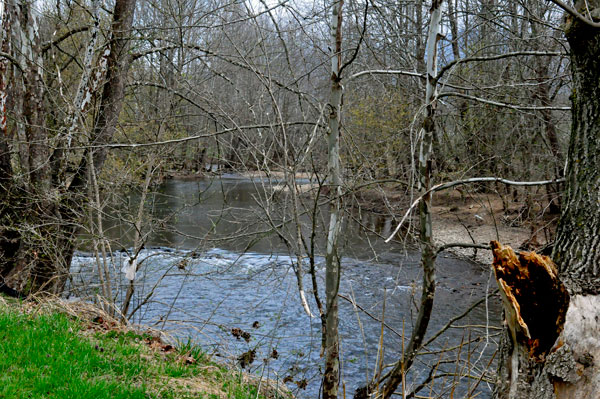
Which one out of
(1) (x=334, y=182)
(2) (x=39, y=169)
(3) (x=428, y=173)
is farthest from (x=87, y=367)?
(2) (x=39, y=169)

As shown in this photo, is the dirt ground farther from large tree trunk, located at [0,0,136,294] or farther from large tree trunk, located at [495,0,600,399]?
large tree trunk, located at [495,0,600,399]

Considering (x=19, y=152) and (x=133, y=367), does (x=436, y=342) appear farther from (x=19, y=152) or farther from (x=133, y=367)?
(x=19, y=152)

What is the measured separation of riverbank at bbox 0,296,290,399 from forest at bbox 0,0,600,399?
0.59 m

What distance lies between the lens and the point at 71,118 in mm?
7445

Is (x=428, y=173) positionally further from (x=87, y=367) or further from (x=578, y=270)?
(x=87, y=367)

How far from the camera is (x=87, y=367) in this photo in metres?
3.89

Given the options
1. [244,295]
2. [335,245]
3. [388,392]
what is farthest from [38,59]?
[388,392]

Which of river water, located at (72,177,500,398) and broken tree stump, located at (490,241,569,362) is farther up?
broken tree stump, located at (490,241,569,362)

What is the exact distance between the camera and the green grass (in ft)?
11.4

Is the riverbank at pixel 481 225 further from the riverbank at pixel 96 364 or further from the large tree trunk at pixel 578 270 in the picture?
the large tree trunk at pixel 578 270

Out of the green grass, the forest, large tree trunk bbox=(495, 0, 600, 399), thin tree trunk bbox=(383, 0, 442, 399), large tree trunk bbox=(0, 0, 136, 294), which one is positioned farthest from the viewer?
large tree trunk bbox=(0, 0, 136, 294)

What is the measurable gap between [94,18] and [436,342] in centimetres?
690

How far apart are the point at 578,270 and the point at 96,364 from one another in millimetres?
3374

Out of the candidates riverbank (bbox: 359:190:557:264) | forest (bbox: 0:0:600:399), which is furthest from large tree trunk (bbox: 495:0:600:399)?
riverbank (bbox: 359:190:557:264)
